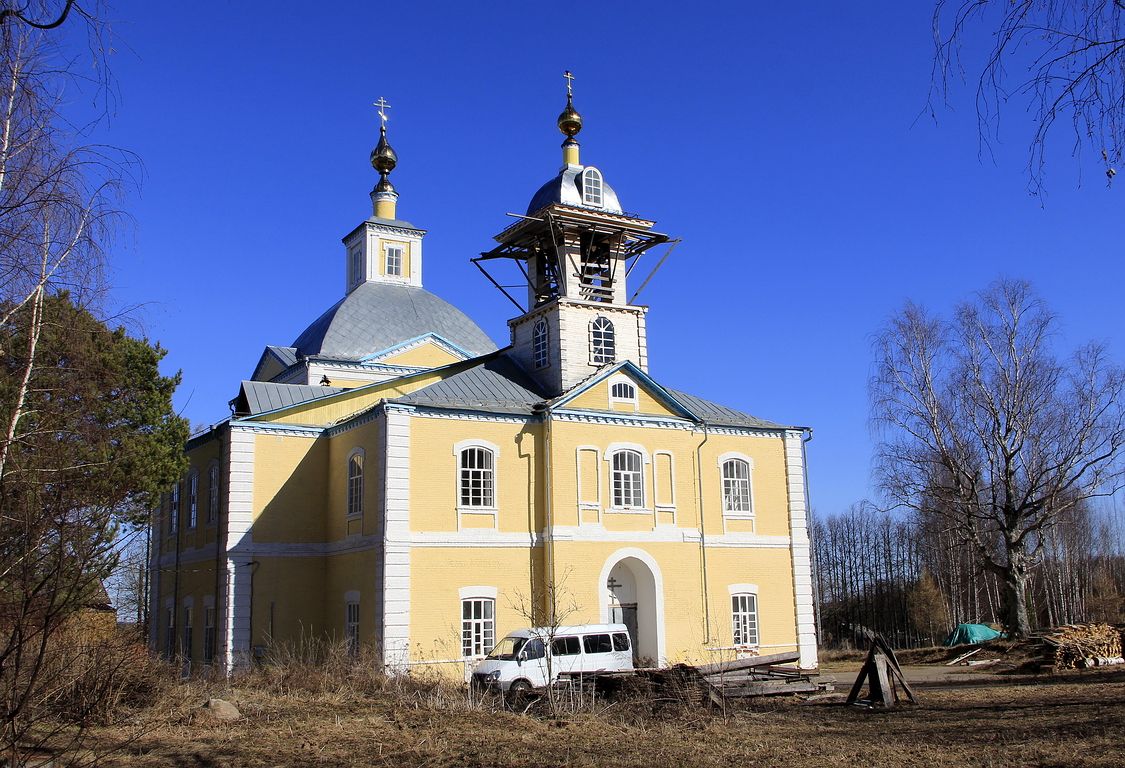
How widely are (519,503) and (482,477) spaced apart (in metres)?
1.05

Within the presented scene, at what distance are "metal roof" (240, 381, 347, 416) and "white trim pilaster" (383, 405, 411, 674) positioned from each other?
4485 millimetres

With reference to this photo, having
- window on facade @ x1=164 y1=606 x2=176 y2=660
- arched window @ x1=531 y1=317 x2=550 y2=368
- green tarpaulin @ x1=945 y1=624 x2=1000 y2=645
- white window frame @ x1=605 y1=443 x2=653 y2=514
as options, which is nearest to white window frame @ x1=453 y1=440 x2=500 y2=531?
white window frame @ x1=605 y1=443 x2=653 y2=514

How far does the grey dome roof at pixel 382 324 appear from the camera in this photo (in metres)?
31.0

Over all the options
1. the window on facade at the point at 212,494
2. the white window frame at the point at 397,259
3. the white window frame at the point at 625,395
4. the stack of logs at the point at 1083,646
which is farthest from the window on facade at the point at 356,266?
the stack of logs at the point at 1083,646

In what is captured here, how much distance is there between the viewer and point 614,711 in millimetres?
15062

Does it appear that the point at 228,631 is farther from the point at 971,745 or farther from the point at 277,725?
the point at 971,745

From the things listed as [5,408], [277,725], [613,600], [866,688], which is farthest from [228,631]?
[866,688]

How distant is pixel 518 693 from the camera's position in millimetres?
16359

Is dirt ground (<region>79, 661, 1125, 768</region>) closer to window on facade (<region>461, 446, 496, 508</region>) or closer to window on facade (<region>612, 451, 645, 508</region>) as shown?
window on facade (<region>461, 446, 496, 508</region>)

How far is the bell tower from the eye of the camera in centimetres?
2653

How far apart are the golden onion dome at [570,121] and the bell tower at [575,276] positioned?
3.96 feet

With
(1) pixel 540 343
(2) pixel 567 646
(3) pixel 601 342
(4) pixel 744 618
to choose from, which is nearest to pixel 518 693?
(2) pixel 567 646

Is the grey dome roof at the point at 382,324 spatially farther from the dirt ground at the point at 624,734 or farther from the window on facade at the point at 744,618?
the dirt ground at the point at 624,734

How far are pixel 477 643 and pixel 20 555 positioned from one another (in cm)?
1535
